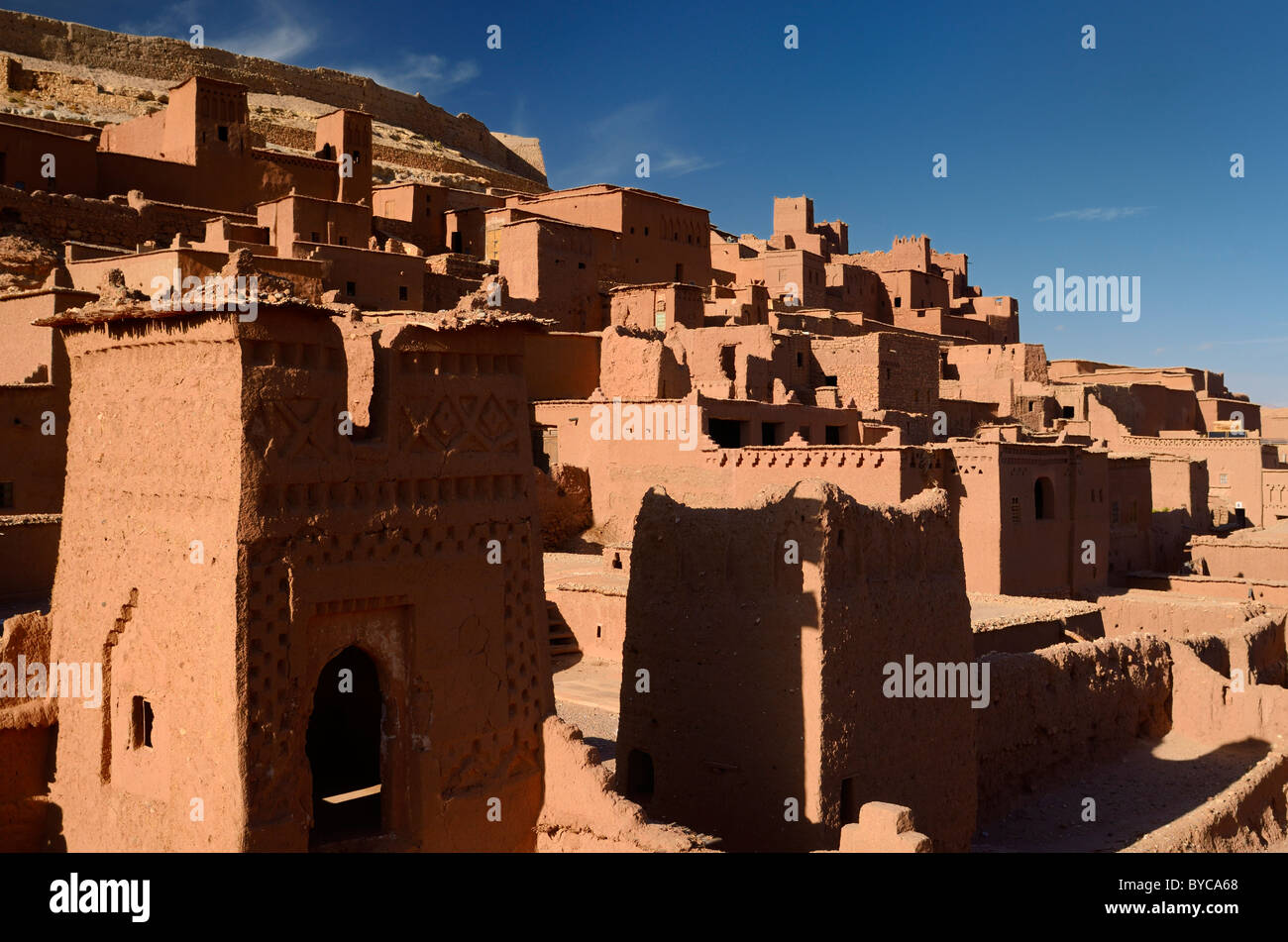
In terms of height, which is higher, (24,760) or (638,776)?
(24,760)

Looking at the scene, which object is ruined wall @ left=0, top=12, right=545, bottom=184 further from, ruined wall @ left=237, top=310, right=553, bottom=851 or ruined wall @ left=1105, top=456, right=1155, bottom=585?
ruined wall @ left=237, top=310, right=553, bottom=851

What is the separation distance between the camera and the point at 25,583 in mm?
17359

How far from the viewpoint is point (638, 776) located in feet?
38.3

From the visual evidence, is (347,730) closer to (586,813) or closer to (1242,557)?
(586,813)

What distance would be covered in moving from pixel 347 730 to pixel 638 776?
9.96ft

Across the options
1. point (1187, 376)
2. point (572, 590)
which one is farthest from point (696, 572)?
point (1187, 376)

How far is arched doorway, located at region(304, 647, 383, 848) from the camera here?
10023mm

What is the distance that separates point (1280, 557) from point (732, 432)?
1383 cm

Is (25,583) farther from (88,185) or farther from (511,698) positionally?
(88,185)

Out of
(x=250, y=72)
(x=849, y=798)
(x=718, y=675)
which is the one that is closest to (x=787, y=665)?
(x=718, y=675)

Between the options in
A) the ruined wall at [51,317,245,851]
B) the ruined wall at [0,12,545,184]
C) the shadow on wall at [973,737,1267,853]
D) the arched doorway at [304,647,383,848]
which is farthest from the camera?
the ruined wall at [0,12,545,184]

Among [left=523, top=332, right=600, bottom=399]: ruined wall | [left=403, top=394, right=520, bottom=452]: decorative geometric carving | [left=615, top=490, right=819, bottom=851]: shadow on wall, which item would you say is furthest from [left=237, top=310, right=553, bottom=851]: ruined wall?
[left=523, top=332, right=600, bottom=399]: ruined wall

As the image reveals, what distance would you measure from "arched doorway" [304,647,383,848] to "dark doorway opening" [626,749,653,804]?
2.68 m

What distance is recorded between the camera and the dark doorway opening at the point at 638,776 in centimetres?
1161
